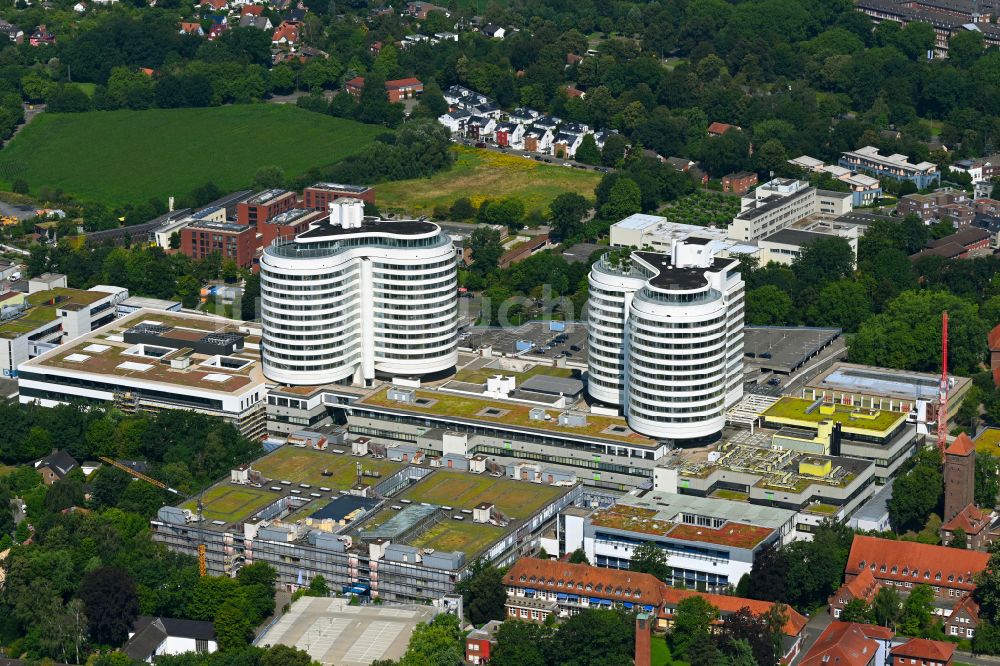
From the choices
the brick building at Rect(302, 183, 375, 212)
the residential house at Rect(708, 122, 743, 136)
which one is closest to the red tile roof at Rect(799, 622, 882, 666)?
the brick building at Rect(302, 183, 375, 212)

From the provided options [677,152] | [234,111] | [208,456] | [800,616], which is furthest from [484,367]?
[234,111]

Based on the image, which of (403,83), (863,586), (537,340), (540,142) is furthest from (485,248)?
(863,586)

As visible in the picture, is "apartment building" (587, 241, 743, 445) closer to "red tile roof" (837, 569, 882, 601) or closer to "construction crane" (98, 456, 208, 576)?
"red tile roof" (837, 569, 882, 601)

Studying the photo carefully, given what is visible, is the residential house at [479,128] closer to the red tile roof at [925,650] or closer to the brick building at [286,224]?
the brick building at [286,224]

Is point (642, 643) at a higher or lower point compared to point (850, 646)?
lower

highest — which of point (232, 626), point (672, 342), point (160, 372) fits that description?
point (672, 342)

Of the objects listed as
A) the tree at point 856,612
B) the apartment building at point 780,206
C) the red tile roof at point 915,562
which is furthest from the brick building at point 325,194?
the tree at point 856,612

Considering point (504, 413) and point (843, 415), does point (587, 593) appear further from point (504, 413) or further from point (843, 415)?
point (843, 415)

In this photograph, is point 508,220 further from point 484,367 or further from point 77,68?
point 77,68
